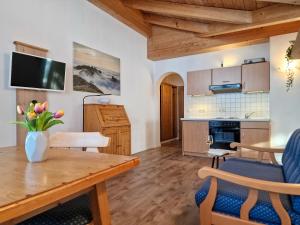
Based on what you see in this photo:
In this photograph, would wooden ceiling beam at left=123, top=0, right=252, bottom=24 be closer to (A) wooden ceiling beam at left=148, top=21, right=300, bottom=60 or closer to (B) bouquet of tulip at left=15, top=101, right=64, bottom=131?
(A) wooden ceiling beam at left=148, top=21, right=300, bottom=60

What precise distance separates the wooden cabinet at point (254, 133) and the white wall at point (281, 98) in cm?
17

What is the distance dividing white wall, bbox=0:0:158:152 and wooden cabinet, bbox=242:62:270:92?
2596mm

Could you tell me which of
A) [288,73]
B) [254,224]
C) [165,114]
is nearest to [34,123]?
[254,224]

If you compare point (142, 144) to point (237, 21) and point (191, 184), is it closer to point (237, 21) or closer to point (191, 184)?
point (191, 184)

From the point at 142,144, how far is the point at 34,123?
4.45 meters

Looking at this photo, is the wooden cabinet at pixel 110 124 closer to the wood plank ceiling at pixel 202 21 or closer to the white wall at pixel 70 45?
the white wall at pixel 70 45

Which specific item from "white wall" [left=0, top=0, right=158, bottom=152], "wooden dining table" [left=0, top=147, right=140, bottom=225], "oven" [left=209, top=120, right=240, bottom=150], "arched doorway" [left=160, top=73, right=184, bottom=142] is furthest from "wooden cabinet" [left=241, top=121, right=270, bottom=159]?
"wooden dining table" [left=0, top=147, right=140, bottom=225]

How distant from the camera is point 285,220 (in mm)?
1272

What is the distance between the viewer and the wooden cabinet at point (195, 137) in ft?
15.6

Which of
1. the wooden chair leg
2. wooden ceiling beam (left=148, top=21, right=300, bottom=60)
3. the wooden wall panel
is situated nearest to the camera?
the wooden chair leg

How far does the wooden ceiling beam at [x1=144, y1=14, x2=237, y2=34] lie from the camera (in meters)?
4.47

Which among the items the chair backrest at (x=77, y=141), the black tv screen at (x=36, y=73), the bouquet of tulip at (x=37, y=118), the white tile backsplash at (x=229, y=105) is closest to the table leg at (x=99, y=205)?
the bouquet of tulip at (x=37, y=118)

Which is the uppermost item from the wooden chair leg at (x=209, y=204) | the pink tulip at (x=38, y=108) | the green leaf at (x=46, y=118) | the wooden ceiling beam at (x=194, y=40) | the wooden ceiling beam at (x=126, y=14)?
the wooden ceiling beam at (x=126, y=14)

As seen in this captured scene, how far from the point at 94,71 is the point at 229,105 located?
131 inches
